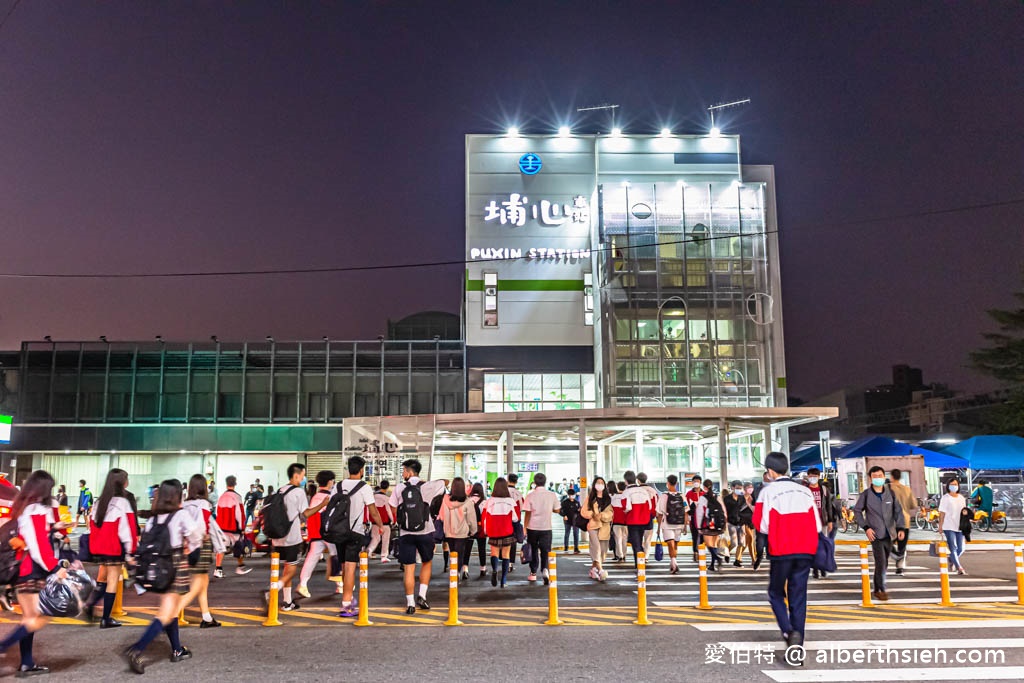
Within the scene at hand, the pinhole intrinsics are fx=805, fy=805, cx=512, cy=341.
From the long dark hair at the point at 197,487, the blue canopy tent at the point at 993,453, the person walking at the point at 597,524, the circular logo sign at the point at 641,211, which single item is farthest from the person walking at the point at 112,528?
the circular logo sign at the point at 641,211

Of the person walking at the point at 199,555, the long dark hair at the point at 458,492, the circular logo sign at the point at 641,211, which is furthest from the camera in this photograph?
the circular logo sign at the point at 641,211

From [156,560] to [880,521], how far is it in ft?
33.6

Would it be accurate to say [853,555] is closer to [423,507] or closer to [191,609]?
[423,507]

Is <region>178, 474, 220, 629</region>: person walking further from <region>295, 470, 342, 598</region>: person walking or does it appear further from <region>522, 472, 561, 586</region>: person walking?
<region>522, 472, 561, 586</region>: person walking

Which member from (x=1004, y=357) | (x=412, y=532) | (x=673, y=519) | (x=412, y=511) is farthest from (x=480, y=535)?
(x=1004, y=357)

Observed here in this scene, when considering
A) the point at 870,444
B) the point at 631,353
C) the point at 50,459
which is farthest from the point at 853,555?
the point at 50,459

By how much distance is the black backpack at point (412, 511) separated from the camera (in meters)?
11.2

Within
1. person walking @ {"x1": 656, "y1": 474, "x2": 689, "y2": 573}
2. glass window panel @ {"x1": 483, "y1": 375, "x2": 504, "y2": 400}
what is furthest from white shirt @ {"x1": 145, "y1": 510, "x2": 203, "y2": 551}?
glass window panel @ {"x1": 483, "y1": 375, "x2": 504, "y2": 400}

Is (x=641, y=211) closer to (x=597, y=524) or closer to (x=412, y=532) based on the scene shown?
(x=597, y=524)

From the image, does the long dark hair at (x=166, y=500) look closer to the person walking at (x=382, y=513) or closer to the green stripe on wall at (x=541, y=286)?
the person walking at (x=382, y=513)

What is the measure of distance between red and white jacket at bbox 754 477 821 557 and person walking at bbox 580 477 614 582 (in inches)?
275

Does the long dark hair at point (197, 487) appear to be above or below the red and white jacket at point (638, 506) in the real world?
above

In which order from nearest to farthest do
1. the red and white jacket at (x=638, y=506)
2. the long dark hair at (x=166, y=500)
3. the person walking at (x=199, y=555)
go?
the long dark hair at (x=166, y=500) → the person walking at (x=199, y=555) → the red and white jacket at (x=638, y=506)

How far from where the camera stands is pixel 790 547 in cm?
817
